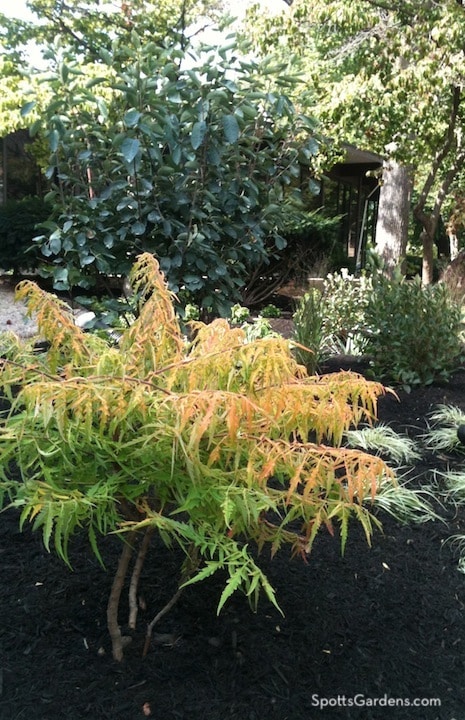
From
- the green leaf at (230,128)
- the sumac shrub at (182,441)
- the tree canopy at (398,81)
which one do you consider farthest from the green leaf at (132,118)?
the tree canopy at (398,81)

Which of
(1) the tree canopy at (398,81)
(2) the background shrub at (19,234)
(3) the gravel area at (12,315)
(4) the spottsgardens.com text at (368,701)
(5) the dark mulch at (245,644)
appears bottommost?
(4) the spottsgardens.com text at (368,701)

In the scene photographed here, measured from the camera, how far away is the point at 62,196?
4.86m

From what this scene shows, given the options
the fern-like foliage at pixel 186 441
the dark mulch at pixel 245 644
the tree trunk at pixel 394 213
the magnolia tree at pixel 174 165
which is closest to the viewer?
the fern-like foliage at pixel 186 441

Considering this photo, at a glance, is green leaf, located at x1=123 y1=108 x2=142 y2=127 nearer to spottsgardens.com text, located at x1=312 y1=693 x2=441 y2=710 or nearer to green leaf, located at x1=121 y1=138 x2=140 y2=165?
green leaf, located at x1=121 y1=138 x2=140 y2=165

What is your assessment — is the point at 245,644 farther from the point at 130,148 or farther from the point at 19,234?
the point at 19,234

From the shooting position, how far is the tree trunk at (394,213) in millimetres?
13852

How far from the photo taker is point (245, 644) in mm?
2477

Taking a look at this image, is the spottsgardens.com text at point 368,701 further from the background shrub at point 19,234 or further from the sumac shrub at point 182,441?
the background shrub at point 19,234

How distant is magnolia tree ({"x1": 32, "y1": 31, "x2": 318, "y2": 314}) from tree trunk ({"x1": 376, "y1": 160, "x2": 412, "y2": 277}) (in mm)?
9265

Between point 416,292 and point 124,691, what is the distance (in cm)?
497

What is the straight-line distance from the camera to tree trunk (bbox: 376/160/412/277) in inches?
545

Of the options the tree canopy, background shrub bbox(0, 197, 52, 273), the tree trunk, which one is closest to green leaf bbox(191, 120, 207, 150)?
the tree canopy

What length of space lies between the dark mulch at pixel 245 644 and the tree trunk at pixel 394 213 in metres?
11.5

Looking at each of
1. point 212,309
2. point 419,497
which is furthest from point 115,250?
point 419,497
